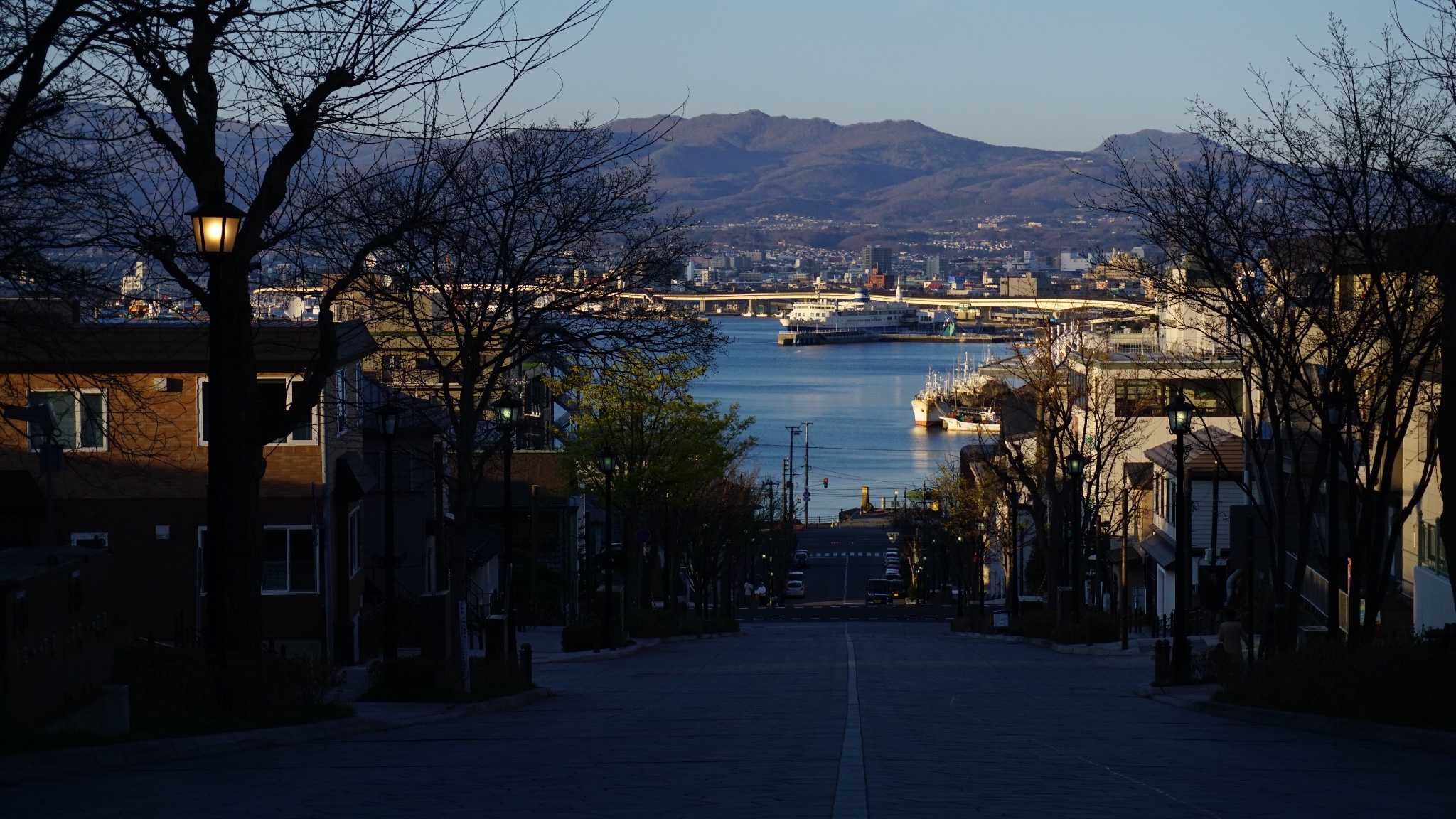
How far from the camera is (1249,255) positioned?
20.8 m

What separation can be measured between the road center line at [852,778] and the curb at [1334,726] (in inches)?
172

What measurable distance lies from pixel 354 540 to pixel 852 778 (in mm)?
22500

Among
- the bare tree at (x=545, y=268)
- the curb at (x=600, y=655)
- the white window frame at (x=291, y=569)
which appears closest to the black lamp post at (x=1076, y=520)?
the curb at (x=600, y=655)

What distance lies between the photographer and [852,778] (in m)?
10.5

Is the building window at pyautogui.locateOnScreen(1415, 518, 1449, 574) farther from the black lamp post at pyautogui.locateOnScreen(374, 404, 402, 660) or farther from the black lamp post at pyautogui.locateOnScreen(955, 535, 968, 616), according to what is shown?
the black lamp post at pyautogui.locateOnScreen(955, 535, 968, 616)

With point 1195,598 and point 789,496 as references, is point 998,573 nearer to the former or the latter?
point 789,496

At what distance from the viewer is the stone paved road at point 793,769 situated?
904 centimetres

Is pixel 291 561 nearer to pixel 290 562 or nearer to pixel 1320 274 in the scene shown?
pixel 290 562

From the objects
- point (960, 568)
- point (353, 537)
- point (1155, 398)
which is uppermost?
point (1155, 398)

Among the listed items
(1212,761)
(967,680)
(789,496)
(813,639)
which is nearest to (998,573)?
(789,496)

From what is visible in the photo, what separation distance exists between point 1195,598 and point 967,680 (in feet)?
80.4

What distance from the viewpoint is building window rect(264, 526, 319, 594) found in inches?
1115

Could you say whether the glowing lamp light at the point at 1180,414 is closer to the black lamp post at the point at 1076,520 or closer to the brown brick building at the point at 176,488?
the black lamp post at the point at 1076,520

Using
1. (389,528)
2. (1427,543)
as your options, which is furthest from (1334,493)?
(1427,543)
